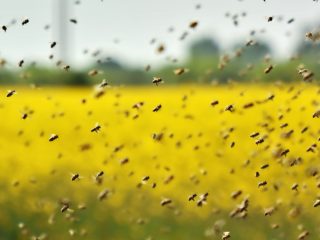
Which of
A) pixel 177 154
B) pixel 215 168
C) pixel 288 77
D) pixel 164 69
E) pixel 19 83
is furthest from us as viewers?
pixel 164 69

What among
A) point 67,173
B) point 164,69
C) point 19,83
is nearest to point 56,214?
point 67,173

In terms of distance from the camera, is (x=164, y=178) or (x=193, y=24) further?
(x=164, y=178)

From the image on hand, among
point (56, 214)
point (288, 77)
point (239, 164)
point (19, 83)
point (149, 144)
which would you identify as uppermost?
point (19, 83)

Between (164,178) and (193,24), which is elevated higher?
(164,178)

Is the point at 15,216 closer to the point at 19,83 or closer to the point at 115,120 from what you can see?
the point at 115,120

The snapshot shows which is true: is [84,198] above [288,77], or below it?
below

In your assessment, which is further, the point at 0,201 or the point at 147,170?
the point at 147,170

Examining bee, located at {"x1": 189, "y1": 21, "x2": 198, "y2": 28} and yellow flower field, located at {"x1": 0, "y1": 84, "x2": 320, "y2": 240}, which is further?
yellow flower field, located at {"x1": 0, "y1": 84, "x2": 320, "y2": 240}

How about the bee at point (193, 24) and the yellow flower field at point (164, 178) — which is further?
the yellow flower field at point (164, 178)
